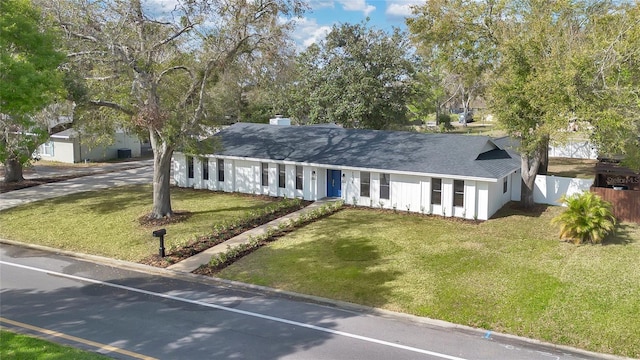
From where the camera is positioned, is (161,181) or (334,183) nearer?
(161,181)

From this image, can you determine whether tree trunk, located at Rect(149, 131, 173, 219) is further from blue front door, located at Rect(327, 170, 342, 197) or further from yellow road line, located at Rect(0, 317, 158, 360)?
yellow road line, located at Rect(0, 317, 158, 360)

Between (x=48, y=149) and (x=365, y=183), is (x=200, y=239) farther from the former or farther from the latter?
(x=48, y=149)

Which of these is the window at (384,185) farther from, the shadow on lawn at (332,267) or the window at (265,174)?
the window at (265,174)

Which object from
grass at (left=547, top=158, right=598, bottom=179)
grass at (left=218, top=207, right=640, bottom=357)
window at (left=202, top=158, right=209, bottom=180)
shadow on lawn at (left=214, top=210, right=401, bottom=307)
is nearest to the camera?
grass at (left=218, top=207, right=640, bottom=357)

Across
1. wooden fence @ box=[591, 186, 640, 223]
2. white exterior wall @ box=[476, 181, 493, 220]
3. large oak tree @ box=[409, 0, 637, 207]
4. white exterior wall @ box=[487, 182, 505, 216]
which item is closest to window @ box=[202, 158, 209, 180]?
large oak tree @ box=[409, 0, 637, 207]

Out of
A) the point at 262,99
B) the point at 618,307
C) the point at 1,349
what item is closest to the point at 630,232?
the point at 618,307

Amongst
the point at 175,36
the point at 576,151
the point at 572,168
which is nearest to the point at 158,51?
the point at 175,36
